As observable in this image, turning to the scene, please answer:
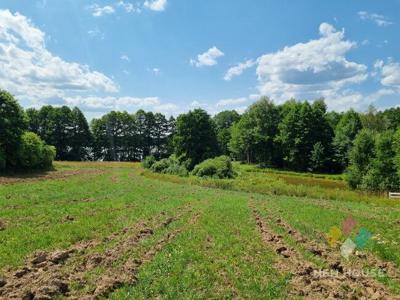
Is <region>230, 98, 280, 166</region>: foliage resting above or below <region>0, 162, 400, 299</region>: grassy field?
above

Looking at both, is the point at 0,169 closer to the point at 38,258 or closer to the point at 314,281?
the point at 38,258

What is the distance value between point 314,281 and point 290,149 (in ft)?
247

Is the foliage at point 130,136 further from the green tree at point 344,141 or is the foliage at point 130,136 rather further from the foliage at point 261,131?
the green tree at point 344,141

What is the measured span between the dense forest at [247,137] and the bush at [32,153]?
0.37 metres

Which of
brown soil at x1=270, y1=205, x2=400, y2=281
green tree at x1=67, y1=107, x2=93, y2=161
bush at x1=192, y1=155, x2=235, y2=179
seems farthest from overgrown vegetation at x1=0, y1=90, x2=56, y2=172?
green tree at x1=67, y1=107, x2=93, y2=161

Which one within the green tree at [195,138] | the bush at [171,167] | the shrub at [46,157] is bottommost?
the bush at [171,167]

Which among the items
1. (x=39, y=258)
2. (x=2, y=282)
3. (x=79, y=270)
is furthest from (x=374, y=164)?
(x=2, y=282)

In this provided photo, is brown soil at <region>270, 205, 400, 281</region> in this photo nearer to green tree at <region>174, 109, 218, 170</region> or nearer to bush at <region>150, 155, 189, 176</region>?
bush at <region>150, 155, 189, 176</region>

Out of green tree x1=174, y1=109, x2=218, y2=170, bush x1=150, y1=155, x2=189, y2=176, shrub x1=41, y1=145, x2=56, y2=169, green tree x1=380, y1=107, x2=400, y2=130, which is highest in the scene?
green tree x1=380, y1=107, x2=400, y2=130

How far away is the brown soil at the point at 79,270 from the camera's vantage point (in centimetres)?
779

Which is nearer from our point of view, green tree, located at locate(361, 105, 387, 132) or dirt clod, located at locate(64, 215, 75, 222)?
dirt clod, located at locate(64, 215, 75, 222)

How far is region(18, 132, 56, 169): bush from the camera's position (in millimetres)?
48844

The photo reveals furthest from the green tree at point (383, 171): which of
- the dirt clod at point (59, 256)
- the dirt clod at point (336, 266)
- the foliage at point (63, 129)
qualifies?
the foliage at point (63, 129)

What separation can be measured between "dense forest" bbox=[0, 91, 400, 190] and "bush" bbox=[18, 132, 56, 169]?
1.22 feet
